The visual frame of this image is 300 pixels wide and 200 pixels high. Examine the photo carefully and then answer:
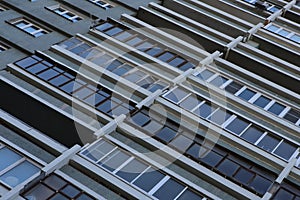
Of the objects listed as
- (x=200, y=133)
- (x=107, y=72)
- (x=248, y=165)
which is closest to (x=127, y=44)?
(x=107, y=72)

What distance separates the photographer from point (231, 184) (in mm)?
22703

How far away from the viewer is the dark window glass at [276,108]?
95.2 feet

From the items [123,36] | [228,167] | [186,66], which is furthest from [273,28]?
[228,167]

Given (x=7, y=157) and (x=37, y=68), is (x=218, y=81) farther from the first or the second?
(x=7, y=157)

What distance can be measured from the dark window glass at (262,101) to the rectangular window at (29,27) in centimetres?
1589

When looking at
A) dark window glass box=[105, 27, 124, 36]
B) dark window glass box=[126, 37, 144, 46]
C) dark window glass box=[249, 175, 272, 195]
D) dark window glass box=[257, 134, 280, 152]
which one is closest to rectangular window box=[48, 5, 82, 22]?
dark window glass box=[105, 27, 124, 36]

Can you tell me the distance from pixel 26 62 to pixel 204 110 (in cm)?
1153

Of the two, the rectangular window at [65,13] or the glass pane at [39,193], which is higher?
the rectangular window at [65,13]

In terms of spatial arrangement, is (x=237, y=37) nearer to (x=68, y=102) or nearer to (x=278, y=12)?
(x=278, y=12)

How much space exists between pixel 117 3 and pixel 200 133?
16.9m

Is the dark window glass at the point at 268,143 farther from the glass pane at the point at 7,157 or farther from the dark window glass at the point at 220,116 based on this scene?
the glass pane at the point at 7,157

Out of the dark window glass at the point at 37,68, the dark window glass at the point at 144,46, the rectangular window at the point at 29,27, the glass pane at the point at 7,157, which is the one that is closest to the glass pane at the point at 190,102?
the dark window glass at the point at 144,46

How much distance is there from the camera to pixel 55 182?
68.3 feet

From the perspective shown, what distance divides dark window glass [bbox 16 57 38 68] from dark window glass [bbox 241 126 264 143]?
13758 millimetres
